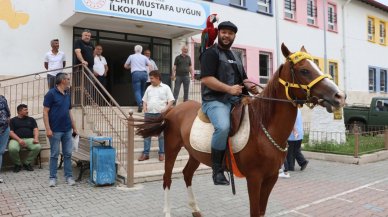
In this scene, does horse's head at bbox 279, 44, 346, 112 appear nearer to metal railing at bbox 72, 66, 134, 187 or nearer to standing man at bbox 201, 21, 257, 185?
standing man at bbox 201, 21, 257, 185

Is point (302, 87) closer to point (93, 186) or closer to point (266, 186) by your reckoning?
point (266, 186)

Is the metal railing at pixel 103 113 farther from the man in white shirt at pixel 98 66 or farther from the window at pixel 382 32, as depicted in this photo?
the window at pixel 382 32

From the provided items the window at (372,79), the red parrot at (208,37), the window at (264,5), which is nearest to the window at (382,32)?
the window at (372,79)

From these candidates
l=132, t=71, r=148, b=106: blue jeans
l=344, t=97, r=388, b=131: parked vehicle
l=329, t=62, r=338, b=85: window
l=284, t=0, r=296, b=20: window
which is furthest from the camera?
l=329, t=62, r=338, b=85: window

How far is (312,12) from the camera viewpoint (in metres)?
20.3

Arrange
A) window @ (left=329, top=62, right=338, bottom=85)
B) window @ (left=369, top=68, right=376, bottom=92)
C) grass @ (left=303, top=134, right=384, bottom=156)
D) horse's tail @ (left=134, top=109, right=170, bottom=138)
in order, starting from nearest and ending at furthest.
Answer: horse's tail @ (left=134, top=109, right=170, bottom=138) → grass @ (left=303, top=134, right=384, bottom=156) → window @ (left=329, top=62, right=338, bottom=85) → window @ (left=369, top=68, right=376, bottom=92)

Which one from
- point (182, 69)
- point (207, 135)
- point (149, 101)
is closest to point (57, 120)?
point (149, 101)

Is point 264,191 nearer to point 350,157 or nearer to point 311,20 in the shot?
point 350,157

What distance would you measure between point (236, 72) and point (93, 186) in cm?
427

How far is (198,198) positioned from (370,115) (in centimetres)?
1294

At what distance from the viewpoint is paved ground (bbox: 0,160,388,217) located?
17.7 feet

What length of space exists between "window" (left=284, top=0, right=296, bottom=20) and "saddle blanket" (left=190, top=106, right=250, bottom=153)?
15855 mm

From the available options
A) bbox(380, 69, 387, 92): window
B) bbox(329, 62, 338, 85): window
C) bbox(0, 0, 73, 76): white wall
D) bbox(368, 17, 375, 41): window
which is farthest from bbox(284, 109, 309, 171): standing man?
bbox(380, 69, 387, 92): window

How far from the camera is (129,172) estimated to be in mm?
6781
